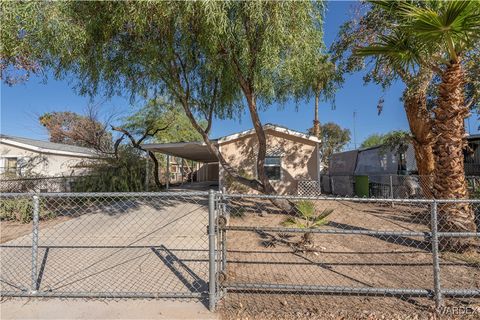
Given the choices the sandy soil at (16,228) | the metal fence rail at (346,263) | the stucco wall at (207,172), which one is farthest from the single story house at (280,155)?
the stucco wall at (207,172)

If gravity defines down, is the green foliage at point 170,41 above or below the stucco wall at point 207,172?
above

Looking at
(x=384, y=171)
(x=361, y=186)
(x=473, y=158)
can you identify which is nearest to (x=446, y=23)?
(x=361, y=186)

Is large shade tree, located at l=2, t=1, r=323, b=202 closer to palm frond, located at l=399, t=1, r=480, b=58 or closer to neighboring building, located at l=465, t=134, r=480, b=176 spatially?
palm frond, located at l=399, t=1, r=480, b=58

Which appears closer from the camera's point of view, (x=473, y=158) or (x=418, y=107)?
(x=418, y=107)

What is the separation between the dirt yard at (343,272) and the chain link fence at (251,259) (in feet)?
0.07

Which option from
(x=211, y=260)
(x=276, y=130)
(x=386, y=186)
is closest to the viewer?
(x=211, y=260)

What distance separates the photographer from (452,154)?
5.22 meters

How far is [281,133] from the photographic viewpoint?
42.7 feet

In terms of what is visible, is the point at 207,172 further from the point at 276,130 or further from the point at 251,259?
the point at 251,259

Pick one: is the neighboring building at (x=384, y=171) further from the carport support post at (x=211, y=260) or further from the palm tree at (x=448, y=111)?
the carport support post at (x=211, y=260)

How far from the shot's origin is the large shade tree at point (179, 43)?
593cm

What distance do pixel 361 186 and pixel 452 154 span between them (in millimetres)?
8499

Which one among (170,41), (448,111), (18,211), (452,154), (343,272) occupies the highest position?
(170,41)

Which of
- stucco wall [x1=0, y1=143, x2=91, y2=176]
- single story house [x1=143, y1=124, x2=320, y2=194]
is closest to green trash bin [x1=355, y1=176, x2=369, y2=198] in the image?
single story house [x1=143, y1=124, x2=320, y2=194]
